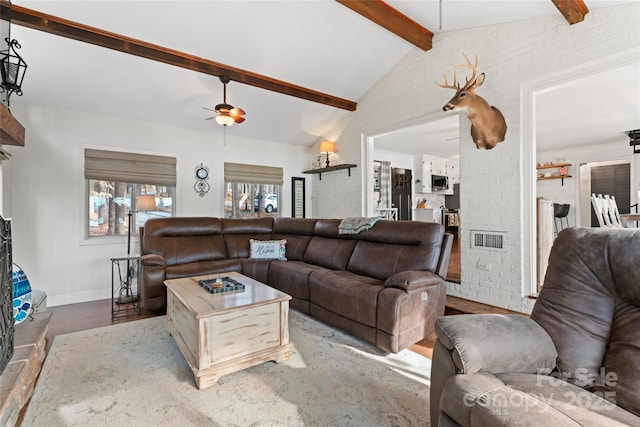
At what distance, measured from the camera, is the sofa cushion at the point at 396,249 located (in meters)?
2.81

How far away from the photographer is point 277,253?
4.12 meters

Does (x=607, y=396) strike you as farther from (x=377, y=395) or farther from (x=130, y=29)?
(x=130, y=29)

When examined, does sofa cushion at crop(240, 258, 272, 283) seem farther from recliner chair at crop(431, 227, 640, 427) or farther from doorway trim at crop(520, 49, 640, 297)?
doorway trim at crop(520, 49, 640, 297)

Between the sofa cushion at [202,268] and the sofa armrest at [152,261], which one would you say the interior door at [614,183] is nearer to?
the sofa cushion at [202,268]

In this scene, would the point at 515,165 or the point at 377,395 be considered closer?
the point at 377,395

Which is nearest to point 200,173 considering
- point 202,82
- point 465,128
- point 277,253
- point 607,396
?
point 202,82

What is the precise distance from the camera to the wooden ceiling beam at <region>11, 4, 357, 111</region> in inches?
107

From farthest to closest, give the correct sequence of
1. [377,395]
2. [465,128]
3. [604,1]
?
[465,128]
[604,1]
[377,395]

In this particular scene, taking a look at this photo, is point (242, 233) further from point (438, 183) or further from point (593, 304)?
point (438, 183)

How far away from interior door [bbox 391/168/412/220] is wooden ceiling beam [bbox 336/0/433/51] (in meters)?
3.93

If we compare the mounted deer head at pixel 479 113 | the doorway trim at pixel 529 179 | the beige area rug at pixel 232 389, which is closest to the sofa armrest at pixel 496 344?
the beige area rug at pixel 232 389

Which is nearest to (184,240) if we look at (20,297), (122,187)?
(122,187)

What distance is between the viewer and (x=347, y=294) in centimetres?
261

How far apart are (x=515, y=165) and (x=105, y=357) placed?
4086 mm
